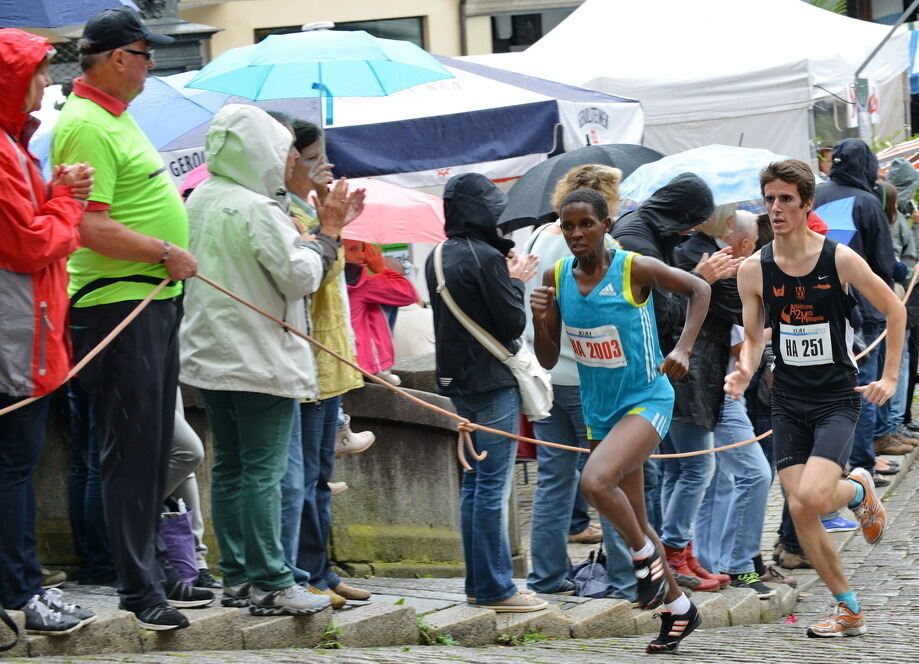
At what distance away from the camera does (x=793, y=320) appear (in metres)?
6.85

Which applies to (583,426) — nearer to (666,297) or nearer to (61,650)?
(666,297)

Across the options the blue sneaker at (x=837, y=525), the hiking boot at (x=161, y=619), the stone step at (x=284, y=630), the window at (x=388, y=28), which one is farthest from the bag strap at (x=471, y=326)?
the window at (x=388, y=28)

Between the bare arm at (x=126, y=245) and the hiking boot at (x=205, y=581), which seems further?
the hiking boot at (x=205, y=581)

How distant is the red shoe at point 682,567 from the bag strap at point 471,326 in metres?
1.53

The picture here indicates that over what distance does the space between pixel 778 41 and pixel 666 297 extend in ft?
31.1

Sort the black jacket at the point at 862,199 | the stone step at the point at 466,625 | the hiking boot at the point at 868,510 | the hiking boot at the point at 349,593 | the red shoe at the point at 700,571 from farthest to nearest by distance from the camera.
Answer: the black jacket at the point at 862,199 → the red shoe at the point at 700,571 → the hiking boot at the point at 868,510 → the hiking boot at the point at 349,593 → the stone step at the point at 466,625

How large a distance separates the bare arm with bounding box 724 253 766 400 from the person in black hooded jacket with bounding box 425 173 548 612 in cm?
109

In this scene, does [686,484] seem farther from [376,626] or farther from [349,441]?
[376,626]

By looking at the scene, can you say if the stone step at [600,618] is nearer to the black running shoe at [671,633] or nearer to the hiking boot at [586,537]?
the black running shoe at [671,633]

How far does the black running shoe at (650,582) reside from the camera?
20.8 ft

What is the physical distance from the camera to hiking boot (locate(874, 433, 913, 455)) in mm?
11758

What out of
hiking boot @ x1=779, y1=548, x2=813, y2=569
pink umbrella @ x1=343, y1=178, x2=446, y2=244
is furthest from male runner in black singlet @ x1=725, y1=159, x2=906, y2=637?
pink umbrella @ x1=343, y1=178, x2=446, y2=244

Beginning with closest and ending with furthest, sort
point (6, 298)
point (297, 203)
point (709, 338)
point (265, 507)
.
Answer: point (6, 298)
point (265, 507)
point (297, 203)
point (709, 338)

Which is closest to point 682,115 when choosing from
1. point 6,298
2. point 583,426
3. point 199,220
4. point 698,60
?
point 698,60
